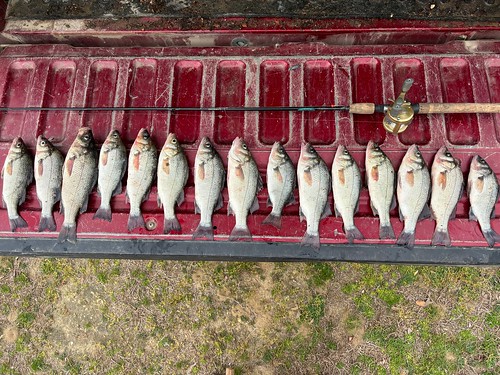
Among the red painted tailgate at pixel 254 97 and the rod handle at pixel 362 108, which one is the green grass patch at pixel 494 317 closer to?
the red painted tailgate at pixel 254 97

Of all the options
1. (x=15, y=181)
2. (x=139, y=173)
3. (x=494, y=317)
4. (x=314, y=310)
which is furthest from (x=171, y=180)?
(x=494, y=317)

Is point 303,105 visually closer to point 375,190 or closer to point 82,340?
point 375,190

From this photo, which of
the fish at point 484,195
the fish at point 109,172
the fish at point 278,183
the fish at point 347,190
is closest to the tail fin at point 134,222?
the fish at point 109,172

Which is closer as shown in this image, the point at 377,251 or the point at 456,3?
the point at 377,251

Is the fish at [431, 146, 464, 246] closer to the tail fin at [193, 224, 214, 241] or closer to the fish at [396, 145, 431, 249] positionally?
the fish at [396, 145, 431, 249]

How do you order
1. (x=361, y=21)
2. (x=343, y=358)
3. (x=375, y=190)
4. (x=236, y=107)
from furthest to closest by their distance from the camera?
(x=343, y=358) → (x=361, y=21) → (x=236, y=107) → (x=375, y=190)

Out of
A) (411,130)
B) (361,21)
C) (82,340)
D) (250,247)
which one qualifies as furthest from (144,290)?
(361,21)

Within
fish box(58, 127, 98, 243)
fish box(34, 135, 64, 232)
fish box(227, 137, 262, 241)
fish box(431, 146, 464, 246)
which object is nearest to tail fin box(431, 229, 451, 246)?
fish box(431, 146, 464, 246)
